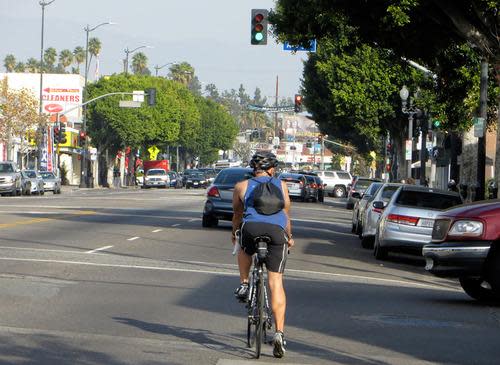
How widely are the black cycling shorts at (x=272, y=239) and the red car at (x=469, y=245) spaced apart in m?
4.81

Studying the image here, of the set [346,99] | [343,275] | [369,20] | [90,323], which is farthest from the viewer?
[346,99]

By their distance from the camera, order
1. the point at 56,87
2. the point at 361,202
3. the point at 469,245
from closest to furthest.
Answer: the point at 469,245 < the point at 361,202 < the point at 56,87

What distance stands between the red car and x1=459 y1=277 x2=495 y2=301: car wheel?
2.15 feet

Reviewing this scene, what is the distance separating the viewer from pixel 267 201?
411 inches

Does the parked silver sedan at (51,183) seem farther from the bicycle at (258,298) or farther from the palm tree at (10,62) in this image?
the palm tree at (10,62)

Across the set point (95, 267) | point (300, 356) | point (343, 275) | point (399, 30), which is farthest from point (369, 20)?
point (300, 356)

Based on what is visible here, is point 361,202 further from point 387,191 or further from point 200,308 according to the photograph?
point 200,308

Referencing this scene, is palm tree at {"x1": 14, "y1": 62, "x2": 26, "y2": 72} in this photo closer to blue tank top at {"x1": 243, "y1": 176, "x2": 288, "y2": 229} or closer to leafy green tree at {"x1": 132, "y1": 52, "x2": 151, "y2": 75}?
leafy green tree at {"x1": 132, "y1": 52, "x2": 151, "y2": 75}

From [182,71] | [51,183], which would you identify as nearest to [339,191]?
[51,183]

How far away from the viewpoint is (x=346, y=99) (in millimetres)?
62594

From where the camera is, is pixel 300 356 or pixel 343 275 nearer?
pixel 300 356

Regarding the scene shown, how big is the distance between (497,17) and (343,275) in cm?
980

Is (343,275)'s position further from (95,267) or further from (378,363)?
(378,363)

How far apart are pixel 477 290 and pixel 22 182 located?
4875cm
